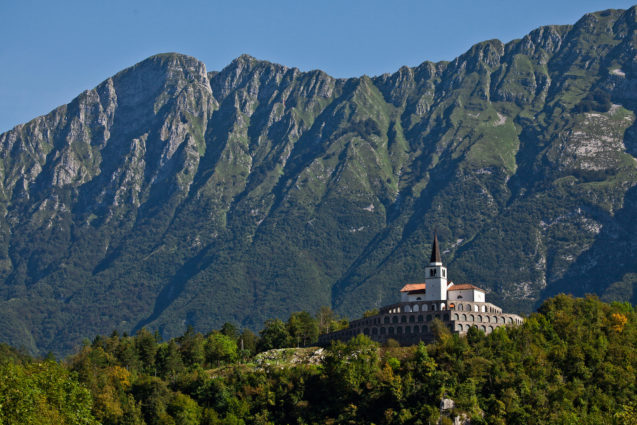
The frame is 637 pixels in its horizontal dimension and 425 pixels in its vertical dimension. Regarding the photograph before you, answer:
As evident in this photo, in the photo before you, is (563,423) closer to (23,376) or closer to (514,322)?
(514,322)

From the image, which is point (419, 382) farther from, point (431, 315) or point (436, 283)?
point (436, 283)

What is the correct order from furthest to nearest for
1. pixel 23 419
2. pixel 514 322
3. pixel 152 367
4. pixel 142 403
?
pixel 152 367, pixel 514 322, pixel 142 403, pixel 23 419

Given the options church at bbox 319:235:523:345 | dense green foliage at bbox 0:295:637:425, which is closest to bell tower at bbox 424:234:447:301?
church at bbox 319:235:523:345

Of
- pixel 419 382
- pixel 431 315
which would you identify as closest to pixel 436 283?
pixel 431 315

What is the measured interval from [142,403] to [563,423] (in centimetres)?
6654

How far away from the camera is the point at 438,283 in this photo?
175 meters

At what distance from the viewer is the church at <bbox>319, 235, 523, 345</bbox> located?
550 ft

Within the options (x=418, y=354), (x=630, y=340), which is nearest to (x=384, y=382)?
(x=418, y=354)

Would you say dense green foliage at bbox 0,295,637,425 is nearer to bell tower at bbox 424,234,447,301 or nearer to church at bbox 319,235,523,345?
church at bbox 319,235,523,345

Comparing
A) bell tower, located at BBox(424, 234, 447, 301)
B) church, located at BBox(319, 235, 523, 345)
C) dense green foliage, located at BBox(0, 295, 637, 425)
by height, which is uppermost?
bell tower, located at BBox(424, 234, 447, 301)

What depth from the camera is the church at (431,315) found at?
16762 centimetres

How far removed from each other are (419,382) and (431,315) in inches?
1033

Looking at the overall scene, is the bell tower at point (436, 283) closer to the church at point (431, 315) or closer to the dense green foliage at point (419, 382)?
the church at point (431, 315)

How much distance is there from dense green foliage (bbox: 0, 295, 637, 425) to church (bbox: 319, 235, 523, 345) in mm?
5377
